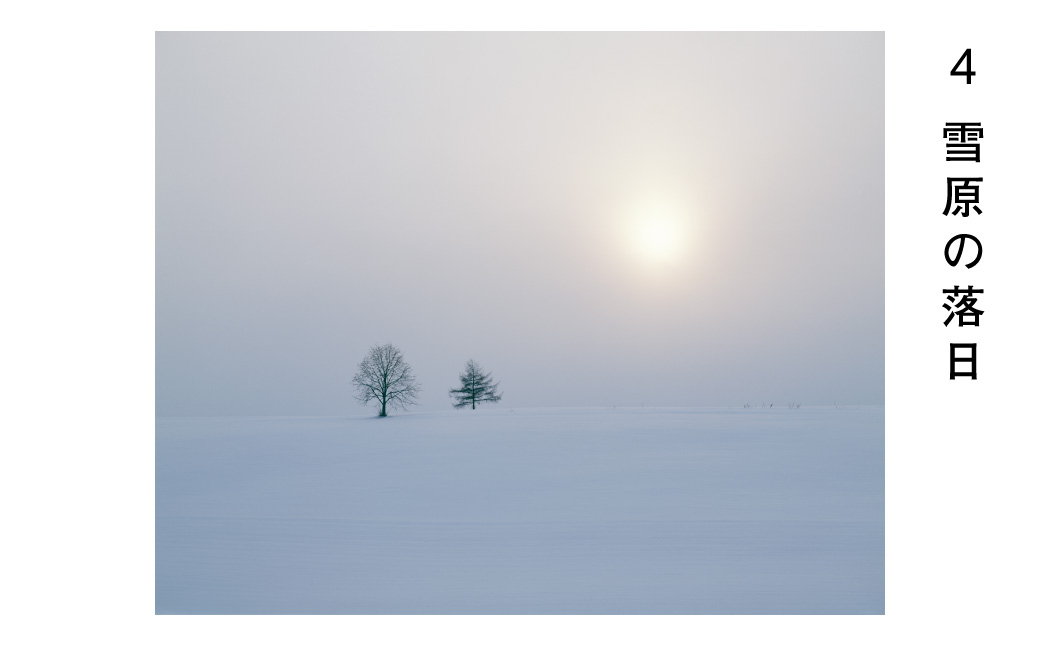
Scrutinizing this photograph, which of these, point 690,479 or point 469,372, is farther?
point 469,372

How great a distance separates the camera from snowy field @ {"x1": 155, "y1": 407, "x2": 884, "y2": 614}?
5.43 m

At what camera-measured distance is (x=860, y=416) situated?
1328 cm

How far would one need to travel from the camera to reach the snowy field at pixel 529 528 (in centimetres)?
543

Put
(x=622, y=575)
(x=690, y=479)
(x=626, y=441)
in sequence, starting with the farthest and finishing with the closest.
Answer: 1. (x=626, y=441)
2. (x=690, y=479)
3. (x=622, y=575)

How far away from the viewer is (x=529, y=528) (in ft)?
21.1

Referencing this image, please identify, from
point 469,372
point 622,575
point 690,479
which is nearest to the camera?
Result: point 622,575
